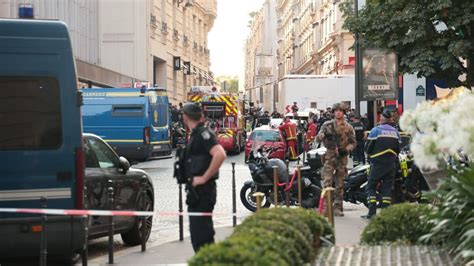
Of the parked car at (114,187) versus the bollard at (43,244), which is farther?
the parked car at (114,187)

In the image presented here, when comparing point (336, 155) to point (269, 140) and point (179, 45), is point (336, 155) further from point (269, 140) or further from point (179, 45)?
point (179, 45)

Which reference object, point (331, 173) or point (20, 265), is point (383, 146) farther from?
point (20, 265)

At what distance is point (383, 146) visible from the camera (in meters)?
12.8

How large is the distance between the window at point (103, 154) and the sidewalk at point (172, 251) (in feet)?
3.97

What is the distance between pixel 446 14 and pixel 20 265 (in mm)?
13824

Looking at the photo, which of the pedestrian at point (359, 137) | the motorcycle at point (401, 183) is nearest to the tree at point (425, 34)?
the pedestrian at point (359, 137)

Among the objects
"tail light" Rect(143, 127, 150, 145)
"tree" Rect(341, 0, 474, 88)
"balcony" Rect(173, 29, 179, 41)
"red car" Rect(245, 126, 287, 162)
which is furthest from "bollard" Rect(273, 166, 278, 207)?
"balcony" Rect(173, 29, 179, 41)

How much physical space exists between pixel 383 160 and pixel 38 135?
6.00 meters

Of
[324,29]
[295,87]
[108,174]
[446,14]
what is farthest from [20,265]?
[324,29]

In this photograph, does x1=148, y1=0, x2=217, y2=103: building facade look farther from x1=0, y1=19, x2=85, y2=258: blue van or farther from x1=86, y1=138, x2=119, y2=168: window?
x1=0, y1=19, x2=85, y2=258: blue van

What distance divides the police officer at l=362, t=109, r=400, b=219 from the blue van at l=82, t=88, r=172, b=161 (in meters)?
14.3

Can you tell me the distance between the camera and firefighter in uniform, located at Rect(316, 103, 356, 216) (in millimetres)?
13445

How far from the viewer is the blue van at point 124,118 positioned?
25.9 metres

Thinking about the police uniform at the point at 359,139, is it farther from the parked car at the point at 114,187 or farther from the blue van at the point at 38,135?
the blue van at the point at 38,135
